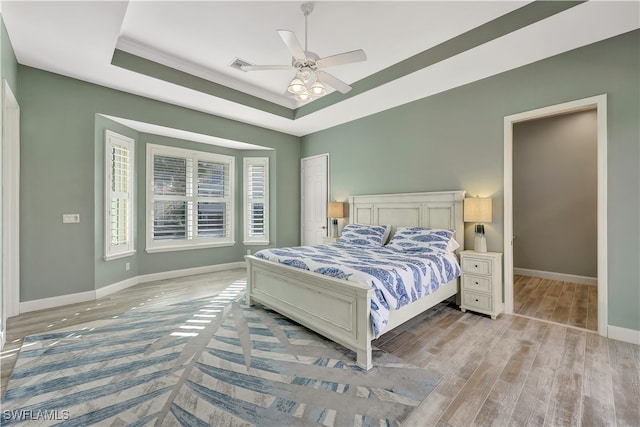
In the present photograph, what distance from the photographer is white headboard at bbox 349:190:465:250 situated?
3.73 m

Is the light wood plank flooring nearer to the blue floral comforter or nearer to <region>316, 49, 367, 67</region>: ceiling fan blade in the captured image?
the blue floral comforter

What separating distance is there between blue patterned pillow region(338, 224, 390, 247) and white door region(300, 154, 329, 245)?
1.34m

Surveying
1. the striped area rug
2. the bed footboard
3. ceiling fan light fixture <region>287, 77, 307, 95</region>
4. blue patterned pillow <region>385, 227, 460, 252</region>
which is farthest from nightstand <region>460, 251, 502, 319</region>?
ceiling fan light fixture <region>287, 77, 307, 95</region>

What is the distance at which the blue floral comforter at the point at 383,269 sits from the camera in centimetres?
230

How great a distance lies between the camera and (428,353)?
2.44 meters

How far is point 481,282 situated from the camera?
3248mm

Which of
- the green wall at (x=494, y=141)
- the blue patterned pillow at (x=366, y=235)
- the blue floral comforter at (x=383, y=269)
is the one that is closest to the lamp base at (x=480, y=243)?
the green wall at (x=494, y=141)

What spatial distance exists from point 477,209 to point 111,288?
5.25 m

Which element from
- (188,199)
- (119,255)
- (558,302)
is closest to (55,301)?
(119,255)

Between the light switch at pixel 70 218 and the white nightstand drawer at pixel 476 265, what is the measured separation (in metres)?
5.08

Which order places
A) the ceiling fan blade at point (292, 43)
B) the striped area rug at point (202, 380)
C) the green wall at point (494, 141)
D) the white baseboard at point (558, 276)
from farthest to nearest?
the white baseboard at point (558, 276) < the green wall at point (494, 141) < the ceiling fan blade at point (292, 43) < the striped area rug at point (202, 380)

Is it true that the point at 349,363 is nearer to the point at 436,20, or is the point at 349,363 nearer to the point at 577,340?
the point at 577,340

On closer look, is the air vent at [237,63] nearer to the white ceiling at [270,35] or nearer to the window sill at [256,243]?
the white ceiling at [270,35]

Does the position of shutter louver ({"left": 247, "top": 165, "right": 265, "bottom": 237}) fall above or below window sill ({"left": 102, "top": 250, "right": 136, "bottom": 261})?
above
